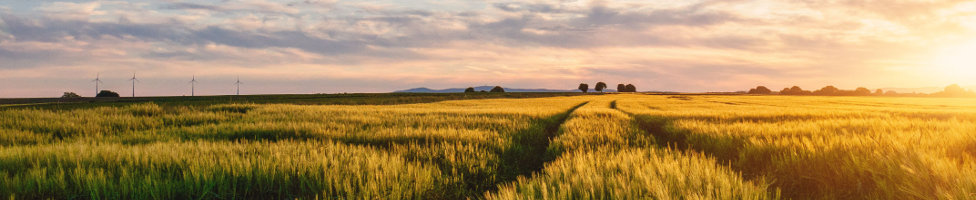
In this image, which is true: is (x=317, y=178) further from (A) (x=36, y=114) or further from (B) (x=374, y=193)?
(A) (x=36, y=114)

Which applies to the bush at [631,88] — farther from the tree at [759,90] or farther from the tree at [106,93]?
the tree at [106,93]

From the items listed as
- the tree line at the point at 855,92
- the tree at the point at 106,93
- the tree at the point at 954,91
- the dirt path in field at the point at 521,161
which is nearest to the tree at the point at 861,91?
the tree line at the point at 855,92

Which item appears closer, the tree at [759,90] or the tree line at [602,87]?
the tree at [759,90]

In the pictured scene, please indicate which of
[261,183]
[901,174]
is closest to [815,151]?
[901,174]

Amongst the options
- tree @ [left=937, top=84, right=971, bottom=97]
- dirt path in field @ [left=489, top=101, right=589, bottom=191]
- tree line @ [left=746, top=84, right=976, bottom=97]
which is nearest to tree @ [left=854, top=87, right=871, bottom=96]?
tree line @ [left=746, top=84, right=976, bottom=97]

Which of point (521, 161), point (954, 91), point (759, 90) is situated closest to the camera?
point (521, 161)

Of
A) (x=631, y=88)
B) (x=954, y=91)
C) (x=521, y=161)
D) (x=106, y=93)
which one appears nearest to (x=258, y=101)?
(x=521, y=161)

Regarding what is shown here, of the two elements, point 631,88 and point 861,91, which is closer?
point 861,91

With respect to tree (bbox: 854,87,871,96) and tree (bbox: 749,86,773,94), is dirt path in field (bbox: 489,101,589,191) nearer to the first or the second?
tree (bbox: 854,87,871,96)

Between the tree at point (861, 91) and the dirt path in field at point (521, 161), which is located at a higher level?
the tree at point (861, 91)

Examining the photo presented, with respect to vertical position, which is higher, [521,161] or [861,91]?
[861,91]

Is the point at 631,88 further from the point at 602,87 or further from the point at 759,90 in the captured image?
the point at 759,90

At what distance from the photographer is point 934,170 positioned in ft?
7.47

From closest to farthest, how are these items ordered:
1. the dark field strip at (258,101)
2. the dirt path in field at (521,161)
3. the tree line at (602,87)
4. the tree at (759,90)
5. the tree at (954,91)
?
the dirt path in field at (521,161), the dark field strip at (258,101), the tree at (954,91), the tree at (759,90), the tree line at (602,87)
